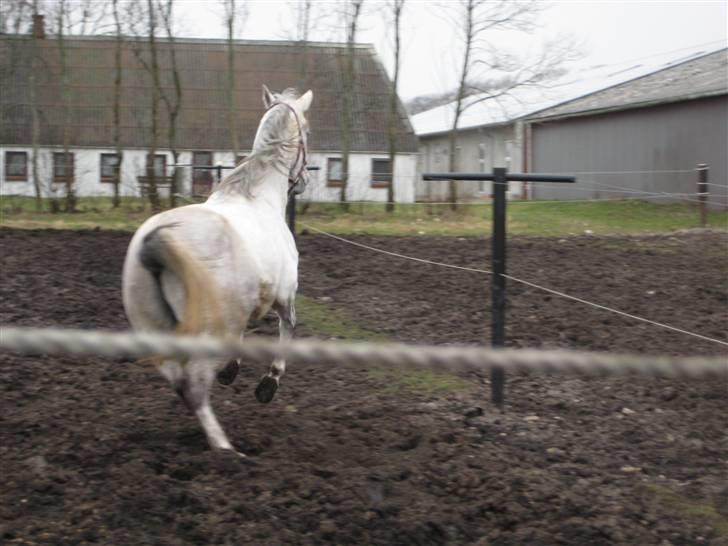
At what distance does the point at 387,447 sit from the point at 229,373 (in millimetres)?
1255

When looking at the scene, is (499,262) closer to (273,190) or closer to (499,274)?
(499,274)

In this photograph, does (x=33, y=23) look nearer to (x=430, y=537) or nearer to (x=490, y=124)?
(x=490, y=124)

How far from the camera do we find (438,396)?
561cm

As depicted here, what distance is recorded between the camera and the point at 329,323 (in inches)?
300

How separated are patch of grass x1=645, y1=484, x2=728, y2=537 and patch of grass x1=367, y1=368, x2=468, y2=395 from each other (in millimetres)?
1824

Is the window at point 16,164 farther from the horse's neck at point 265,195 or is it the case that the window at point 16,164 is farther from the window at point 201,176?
the horse's neck at point 265,195

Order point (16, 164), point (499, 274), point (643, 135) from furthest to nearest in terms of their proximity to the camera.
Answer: point (16, 164) < point (643, 135) < point (499, 274)

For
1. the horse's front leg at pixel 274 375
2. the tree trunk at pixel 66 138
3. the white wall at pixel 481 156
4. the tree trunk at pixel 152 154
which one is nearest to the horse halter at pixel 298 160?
the horse's front leg at pixel 274 375

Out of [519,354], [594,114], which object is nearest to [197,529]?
[519,354]

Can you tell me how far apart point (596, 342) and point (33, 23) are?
1932cm

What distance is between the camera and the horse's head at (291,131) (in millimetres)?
5559

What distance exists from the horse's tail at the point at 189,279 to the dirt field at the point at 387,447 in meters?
0.64

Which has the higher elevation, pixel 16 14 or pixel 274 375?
pixel 16 14

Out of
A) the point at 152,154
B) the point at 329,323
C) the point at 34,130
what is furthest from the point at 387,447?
the point at 34,130
